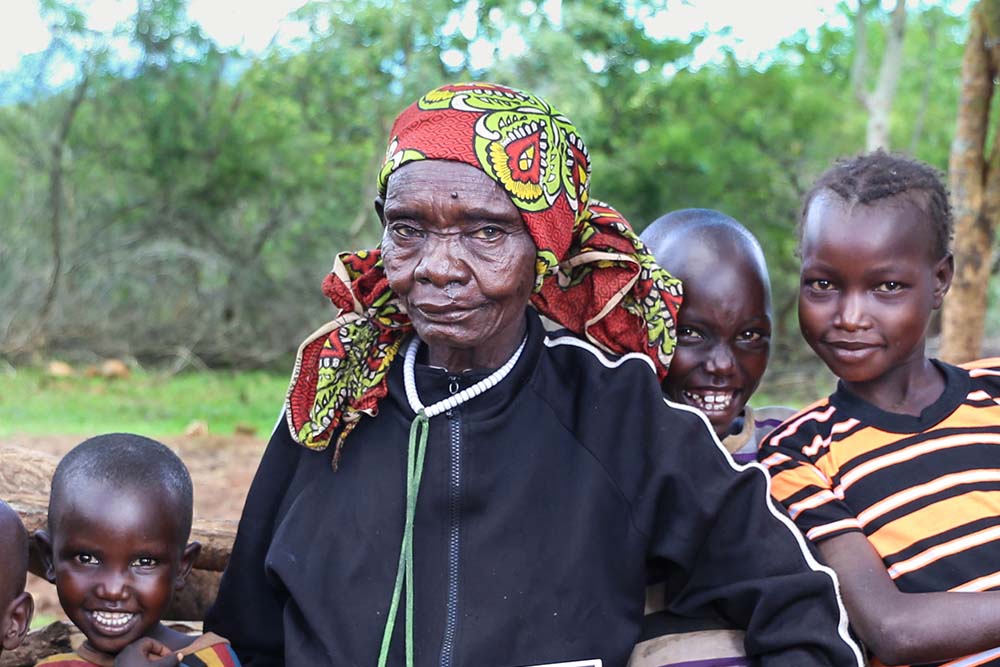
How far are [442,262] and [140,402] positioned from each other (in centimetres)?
900

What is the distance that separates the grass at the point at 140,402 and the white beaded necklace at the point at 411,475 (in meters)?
6.57

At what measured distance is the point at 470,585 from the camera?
7.01ft

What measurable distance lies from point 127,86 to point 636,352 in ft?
40.5

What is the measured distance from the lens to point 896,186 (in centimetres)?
238

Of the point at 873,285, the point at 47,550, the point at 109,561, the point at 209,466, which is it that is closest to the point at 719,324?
the point at 873,285

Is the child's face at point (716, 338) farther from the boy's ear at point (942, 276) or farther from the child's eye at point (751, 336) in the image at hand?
the boy's ear at point (942, 276)

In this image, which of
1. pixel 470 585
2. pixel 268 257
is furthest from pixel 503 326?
pixel 268 257

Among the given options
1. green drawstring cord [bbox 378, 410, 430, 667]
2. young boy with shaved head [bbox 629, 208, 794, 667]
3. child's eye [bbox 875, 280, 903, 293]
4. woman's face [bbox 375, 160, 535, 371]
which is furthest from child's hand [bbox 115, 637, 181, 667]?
child's eye [bbox 875, 280, 903, 293]

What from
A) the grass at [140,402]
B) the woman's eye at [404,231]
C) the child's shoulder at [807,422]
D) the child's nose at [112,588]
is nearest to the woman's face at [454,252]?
the woman's eye at [404,231]

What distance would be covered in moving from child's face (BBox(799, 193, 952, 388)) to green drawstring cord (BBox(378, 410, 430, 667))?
914mm

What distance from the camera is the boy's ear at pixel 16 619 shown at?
Result: 89.1 inches

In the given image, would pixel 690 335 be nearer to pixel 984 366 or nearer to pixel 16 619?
pixel 984 366

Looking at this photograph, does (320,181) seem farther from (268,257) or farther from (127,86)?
(127,86)

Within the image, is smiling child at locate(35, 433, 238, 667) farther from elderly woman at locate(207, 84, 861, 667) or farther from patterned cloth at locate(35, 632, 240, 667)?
elderly woman at locate(207, 84, 861, 667)
